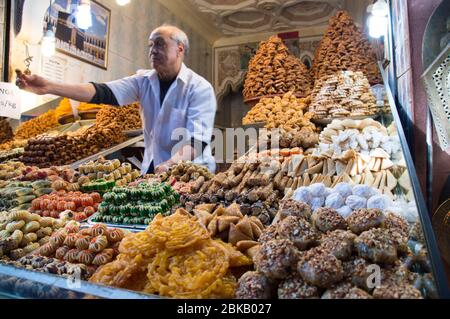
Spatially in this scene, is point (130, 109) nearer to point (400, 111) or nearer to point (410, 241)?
point (400, 111)

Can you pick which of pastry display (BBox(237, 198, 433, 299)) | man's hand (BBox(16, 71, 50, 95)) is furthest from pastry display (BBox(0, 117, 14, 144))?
pastry display (BBox(237, 198, 433, 299))

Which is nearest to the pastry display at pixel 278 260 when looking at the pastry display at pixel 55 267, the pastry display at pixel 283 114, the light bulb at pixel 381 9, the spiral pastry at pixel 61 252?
the pastry display at pixel 55 267

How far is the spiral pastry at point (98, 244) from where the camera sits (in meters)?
1.51

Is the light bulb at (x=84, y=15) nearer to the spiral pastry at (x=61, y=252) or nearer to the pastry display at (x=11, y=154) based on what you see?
the pastry display at (x=11, y=154)

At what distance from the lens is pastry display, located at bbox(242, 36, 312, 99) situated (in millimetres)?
3852

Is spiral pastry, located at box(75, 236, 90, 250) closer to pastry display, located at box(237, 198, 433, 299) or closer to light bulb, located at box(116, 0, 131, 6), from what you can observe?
pastry display, located at box(237, 198, 433, 299)

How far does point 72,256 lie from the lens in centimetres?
150

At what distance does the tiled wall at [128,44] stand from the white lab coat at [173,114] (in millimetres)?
462

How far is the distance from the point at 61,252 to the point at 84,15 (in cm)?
365

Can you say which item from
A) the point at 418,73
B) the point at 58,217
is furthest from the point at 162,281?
the point at 418,73
